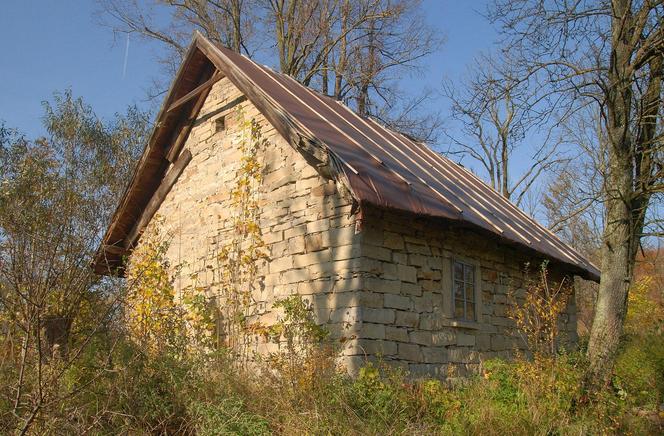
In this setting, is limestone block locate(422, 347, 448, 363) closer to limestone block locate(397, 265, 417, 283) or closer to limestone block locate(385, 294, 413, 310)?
limestone block locate(385, 294, 413, 310)

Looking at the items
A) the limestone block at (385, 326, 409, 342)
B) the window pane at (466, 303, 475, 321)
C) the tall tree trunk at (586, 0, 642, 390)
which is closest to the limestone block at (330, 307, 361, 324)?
the limestone block at (385, 326, 409, 342)

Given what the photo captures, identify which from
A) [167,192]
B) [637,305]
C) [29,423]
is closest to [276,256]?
[167,192]

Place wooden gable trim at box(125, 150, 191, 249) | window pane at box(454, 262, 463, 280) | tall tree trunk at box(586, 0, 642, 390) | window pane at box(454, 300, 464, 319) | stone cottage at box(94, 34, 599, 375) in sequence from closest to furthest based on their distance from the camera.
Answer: stone cottage at box(94, 34, 599, 375)
tall tree trunk at box(586, 0, 642, 390)
window pane at box(454, 300, 464, 319)
window pane at box(454, 262, 463, 280)
wooden gable trim at box(125, 150, 191, 249)

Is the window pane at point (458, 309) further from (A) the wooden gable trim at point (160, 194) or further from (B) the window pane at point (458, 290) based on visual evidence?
(A) the wooden gable trim at point (160, 194)

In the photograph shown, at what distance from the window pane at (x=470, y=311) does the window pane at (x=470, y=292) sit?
0.09 m

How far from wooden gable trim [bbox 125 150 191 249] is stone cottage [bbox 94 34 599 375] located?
29mm

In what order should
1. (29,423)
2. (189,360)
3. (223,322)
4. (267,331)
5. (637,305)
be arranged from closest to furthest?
(29,423) → (189,360) → (267,331) → (223,322) → (637,305)

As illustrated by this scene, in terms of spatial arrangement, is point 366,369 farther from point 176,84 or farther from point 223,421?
point 176,84

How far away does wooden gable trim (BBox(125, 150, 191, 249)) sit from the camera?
11391 mm

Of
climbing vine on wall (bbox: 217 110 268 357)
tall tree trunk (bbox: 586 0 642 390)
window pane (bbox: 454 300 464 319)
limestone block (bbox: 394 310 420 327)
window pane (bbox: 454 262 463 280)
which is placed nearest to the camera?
limestone block (bbox: 394 310 420 327)

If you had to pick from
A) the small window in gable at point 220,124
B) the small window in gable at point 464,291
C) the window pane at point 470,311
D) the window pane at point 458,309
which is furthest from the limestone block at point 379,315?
the small window in gable at point 220,124

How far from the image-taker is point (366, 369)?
Result: 7.24m

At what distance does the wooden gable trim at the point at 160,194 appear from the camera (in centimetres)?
1139

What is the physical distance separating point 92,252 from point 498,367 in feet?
16.7
